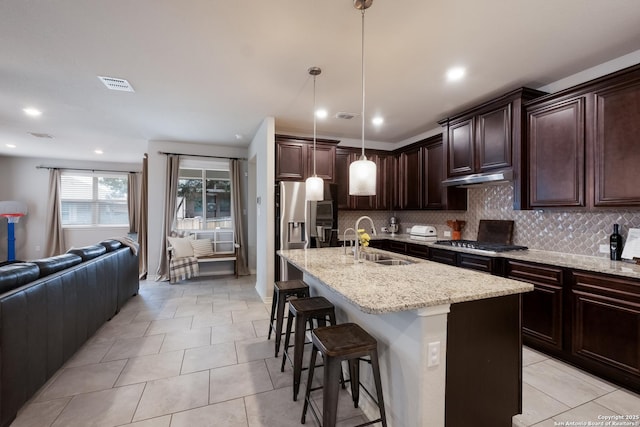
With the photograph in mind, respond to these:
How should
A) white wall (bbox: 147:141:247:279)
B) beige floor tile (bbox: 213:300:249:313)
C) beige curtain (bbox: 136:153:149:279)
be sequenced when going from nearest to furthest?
beige floor tile (bbox: 213:300:249:313) < white wall (bbox: 147:141:247:279) < beige curtain (bbox: 136:153:149:279)

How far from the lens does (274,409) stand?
1898 millimetres

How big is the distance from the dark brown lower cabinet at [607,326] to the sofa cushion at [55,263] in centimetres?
433

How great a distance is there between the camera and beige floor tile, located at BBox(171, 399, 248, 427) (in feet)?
5.81

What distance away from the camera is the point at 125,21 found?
1.96 m

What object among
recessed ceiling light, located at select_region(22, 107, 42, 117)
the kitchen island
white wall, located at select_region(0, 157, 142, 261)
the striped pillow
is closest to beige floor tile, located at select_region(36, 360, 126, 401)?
the kitchen island

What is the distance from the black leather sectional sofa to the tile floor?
0.17 meters

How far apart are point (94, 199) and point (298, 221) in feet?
21.4

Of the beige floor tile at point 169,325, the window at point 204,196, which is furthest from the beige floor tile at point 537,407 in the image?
the window at point 204,196

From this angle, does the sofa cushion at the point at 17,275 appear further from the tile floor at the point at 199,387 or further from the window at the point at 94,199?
the window at the point at 94,199

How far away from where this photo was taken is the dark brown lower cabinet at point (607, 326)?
79.7 inches

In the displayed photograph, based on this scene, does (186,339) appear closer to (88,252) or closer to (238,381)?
(238,381)

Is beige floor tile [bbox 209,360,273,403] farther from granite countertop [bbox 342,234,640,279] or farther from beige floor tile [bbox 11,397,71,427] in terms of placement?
granite countertop [bbox 342,234,640,279]

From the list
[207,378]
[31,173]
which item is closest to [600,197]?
[207,378]

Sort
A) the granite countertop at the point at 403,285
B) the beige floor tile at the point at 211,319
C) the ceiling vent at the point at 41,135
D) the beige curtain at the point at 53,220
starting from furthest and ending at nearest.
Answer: the beige curtain at the point at 53,220
the ceiling vent at the point at 41,135
the beige floor tile at the point at 211,319
the granite countertop at the point at 403,285
